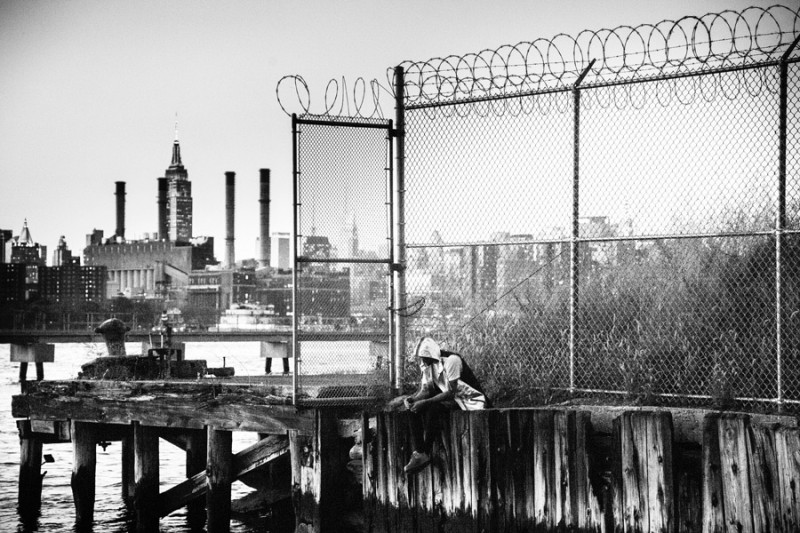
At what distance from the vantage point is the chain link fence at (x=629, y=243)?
1174cm

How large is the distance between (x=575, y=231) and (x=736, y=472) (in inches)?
164

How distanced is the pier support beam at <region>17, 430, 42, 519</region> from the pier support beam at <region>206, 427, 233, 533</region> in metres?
4.75

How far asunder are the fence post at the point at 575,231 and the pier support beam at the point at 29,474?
32.6 feet

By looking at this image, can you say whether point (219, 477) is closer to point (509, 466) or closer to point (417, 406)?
point (417, 406)

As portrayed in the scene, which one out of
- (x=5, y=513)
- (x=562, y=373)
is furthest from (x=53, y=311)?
(x=562, y=373)

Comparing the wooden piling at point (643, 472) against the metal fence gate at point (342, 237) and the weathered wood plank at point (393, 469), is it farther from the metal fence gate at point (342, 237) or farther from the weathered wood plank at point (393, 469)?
the metal fence gate at point (342, 237)

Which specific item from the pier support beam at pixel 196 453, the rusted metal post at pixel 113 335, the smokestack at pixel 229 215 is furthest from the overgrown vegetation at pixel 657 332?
the smokestack at pixel 229 215

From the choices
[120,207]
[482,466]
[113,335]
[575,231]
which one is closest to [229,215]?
[120,207]

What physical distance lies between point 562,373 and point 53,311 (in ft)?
580

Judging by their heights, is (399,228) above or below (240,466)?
above

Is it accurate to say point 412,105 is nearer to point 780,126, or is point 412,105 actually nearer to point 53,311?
point 780,126

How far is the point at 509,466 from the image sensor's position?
1020cm

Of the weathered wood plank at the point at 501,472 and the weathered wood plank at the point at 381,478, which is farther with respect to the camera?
the weathered wood plank at the point at 381,478

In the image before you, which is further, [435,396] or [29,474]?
[29,474]
